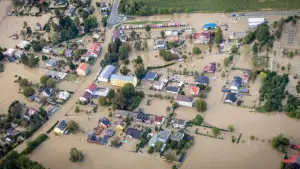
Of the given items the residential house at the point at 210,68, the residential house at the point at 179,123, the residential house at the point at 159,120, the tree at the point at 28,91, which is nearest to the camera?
the residential house at the point at 179,123

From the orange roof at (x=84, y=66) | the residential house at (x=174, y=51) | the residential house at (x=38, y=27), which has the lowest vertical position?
the orange roof at (x=84, y=66)

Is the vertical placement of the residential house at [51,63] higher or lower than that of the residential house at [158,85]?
higher

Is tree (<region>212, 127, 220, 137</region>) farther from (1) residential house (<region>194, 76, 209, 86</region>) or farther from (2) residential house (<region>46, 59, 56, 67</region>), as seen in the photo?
(2) residential house (<region>46, 59, 56, 67</region>)

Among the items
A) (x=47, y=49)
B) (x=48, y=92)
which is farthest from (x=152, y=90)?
(x=47, y=49)

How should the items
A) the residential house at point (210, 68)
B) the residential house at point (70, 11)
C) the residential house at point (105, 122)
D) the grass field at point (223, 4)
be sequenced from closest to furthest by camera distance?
the residential house at point (105, 122), the residential house at point (210, 68), the grass field at point (223, 4), the residential house at point (70, 11)

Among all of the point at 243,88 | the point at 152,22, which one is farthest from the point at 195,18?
the point at 243,88

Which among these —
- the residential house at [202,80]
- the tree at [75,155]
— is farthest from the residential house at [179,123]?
the tree at [75,155]

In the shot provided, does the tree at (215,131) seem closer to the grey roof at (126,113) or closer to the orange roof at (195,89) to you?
the orange roof at (195,89)
